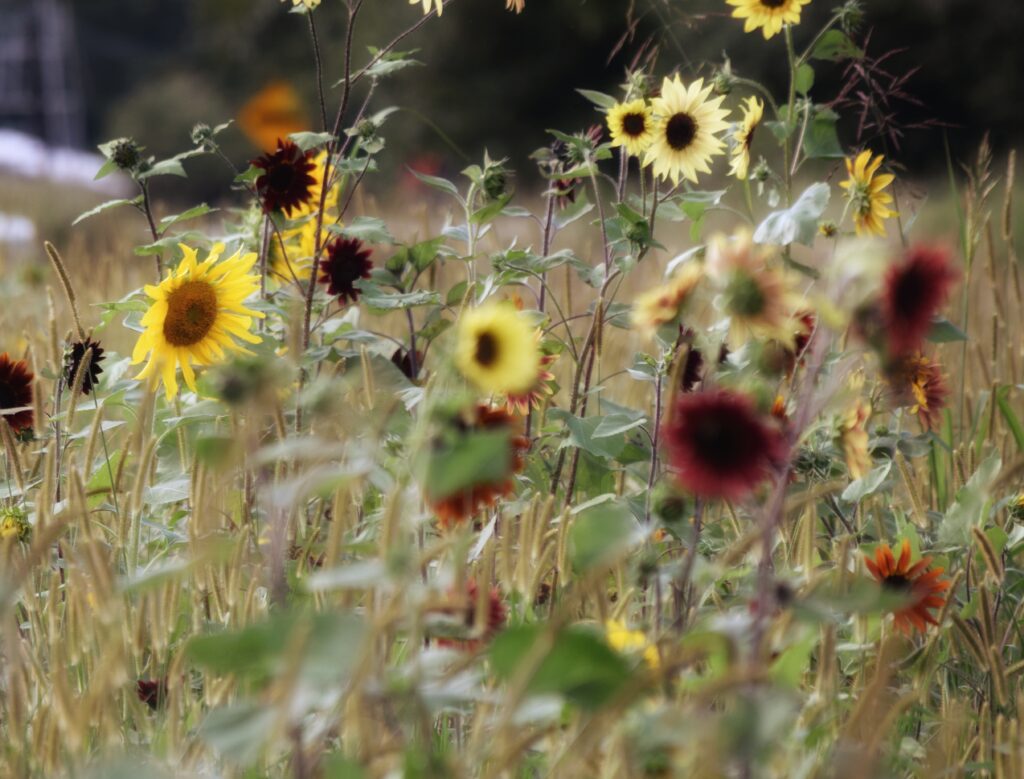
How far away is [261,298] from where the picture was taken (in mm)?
1405

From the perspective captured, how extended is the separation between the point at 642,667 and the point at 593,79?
12.7m

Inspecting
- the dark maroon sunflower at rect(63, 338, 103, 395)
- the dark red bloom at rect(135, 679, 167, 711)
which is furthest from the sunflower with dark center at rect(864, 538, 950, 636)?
the dark maroon sunflower at rect(63, 338, 103, 395)

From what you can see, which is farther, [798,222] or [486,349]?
[798,222]

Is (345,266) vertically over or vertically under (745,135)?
under

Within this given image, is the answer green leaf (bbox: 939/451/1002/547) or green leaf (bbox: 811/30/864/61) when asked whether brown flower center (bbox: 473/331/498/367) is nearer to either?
green leaf (bbox: 939/451/1002/547)

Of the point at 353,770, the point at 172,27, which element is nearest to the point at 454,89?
the point at 353,770

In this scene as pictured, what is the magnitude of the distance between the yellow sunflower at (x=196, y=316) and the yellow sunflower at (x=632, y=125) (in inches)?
15.9

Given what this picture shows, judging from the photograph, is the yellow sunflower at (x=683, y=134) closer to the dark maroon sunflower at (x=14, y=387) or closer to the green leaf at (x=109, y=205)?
the green leaf at (x=109, y=205)

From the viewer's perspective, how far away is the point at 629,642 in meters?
0.77

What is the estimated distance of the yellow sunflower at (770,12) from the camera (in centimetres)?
132

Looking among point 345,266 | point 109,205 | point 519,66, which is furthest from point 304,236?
point 519,66

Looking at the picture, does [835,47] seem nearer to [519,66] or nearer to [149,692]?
[149,692]

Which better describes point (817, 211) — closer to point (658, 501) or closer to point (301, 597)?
point (658, 501)

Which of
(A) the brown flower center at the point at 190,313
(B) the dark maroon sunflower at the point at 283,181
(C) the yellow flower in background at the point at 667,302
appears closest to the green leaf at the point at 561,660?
(C) the yellow flower in background at the point at 667,302
